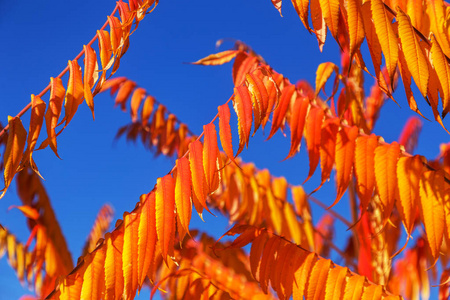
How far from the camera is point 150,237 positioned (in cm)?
112

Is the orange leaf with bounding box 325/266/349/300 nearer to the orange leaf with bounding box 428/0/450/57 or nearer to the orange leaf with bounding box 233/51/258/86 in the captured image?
the orange leaf with bounding box 428/0/450/57

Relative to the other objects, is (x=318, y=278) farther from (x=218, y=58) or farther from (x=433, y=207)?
(x=218, y=58)

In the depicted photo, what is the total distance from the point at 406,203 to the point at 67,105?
0.95m

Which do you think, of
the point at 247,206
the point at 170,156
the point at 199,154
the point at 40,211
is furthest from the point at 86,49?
the point at 170,156

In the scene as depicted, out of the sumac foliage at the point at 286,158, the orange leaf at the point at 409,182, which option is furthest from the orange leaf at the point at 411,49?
the orange leaf at the point at 409,182

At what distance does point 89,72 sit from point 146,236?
0.46 meters

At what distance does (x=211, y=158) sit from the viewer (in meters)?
1.16

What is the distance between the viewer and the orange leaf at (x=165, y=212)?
3.54ft

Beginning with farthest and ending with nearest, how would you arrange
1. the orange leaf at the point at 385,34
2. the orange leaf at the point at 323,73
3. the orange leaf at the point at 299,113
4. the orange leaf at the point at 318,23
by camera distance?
the orange leaf at the point at 323,73 → the orange leaf at the point at 299,113 → the orange leaf at the point at 318,23 → the orange leaf at the point at 385,34

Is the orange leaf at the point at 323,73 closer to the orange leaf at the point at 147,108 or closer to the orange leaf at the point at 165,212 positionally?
the orange leaf at the point at 165,212

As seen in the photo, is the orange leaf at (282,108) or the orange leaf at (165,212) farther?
the orange leaf at (282,108)

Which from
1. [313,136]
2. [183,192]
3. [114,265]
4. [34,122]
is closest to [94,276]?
[114,265]

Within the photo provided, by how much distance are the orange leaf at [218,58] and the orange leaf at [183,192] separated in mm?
821

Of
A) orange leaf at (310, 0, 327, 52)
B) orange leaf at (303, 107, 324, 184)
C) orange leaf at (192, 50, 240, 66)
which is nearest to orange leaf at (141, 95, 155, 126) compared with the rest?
orange leaf at (192, 50, 240, 66)
